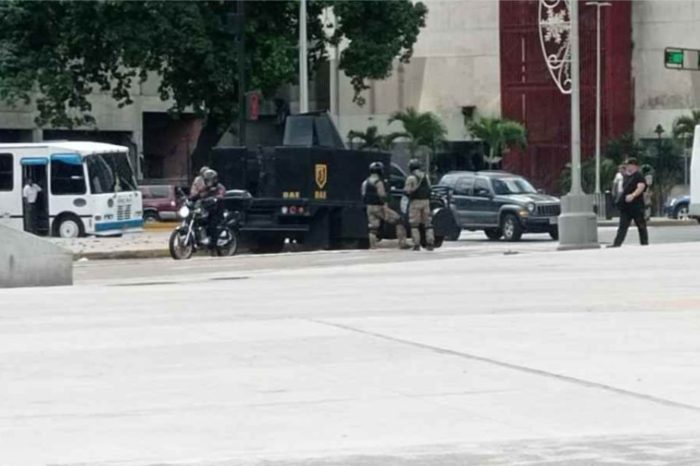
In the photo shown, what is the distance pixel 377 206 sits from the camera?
1207 inches

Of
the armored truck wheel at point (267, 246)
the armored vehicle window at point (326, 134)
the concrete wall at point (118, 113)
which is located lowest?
the armored truck wheel at point (267, 246)

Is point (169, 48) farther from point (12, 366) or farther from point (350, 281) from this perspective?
point (12, 366)

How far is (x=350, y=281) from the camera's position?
70.4 feet

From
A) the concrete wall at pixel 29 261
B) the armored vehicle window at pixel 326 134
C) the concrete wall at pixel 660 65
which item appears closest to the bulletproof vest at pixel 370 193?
the armored vehicle window at pixel 326 134

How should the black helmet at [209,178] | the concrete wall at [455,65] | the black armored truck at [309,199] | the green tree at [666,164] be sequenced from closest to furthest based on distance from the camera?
1. the black helmet at [209,178]
2. the black armored truck at [309,199]
3. the green tree at [666,164]
4. the concrete wall at [455,65]

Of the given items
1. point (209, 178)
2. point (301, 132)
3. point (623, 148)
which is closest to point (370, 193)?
point (301, 132)

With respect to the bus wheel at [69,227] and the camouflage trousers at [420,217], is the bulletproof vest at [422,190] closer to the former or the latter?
the camouflage trousers at [420,217]

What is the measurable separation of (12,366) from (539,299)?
22.5 feet

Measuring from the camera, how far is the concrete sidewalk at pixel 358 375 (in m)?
9.47

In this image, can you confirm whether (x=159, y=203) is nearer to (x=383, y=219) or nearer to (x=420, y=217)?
(x=383, y=219)

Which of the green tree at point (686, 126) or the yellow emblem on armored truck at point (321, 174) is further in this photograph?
the green tree at point (686, 126)

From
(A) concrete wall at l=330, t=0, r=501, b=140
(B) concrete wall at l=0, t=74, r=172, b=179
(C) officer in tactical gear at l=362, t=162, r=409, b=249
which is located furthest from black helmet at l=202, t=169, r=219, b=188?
(A) concrete wall at l=330, t=0, r=501, b=140

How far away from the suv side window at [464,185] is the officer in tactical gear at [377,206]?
10.7 meters

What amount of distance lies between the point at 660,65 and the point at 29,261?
47191mm
